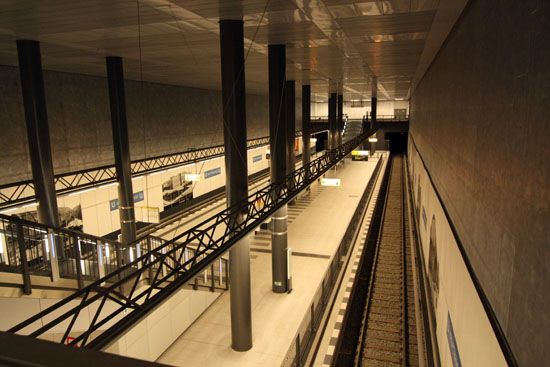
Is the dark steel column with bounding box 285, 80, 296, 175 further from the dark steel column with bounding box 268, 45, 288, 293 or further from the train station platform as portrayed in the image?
the train station platform

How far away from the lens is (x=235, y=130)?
796cm

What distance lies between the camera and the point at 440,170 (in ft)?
30.1

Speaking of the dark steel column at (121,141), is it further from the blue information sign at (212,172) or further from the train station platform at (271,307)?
the blue information sign at (212,172)

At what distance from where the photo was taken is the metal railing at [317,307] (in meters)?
8.46

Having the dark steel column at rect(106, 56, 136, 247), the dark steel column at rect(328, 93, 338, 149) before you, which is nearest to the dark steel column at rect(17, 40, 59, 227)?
the dark steel column at rect(106, 56, 136, 247)

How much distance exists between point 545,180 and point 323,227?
50.1 feet

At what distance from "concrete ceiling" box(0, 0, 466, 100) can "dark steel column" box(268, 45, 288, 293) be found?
1.82ft

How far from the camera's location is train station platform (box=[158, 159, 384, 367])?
9172 millimetres

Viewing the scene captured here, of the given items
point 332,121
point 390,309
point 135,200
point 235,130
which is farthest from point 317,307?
point 332,121

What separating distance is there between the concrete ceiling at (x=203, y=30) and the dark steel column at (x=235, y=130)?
0.46 metres

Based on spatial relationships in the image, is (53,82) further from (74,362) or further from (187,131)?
(74,362)

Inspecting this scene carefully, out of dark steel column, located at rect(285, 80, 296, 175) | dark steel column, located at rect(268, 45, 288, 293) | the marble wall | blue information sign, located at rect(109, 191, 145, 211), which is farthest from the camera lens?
blue information sign, located at rect(109, 191, 145, 211)

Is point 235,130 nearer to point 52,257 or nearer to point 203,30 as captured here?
point 203,30

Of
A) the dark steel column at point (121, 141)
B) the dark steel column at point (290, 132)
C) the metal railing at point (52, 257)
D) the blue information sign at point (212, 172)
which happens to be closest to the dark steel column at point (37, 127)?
the metal railing at point (52, 257)
